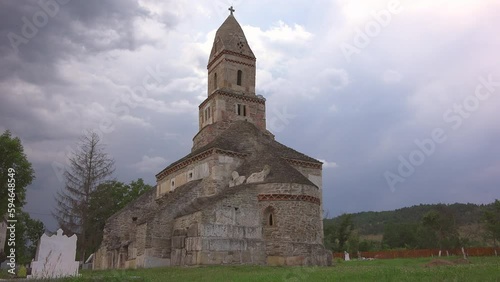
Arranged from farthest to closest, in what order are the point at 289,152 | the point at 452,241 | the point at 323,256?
the point at 452,241
the point at 289,152
the point at 323,256

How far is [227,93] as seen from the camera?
34594 mm

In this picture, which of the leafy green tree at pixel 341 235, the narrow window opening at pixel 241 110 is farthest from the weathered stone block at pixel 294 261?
the leafy green tree at pixel 341 235

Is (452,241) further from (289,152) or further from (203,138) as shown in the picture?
(203,138)

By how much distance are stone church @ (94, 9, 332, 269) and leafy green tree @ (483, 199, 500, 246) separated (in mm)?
23628

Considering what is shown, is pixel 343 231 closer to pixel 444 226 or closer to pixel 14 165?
pixel 444 226

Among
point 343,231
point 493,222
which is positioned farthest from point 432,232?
point 343,231

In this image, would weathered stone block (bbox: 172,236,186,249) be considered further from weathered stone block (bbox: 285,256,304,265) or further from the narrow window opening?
the narrow window opening

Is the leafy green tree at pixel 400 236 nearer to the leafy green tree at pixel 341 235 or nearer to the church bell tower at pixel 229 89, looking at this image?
the leafy green tree at pixel 341 235

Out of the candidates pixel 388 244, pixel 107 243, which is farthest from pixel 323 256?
pixel 388 244

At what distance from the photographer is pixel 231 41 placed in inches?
1453

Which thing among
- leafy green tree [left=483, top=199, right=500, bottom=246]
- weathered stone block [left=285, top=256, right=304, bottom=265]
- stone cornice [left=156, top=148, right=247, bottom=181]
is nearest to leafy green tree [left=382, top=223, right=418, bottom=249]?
leafy green tree [left=483, top=199, right=500, bottom=246]

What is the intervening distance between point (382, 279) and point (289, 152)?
19.4 m

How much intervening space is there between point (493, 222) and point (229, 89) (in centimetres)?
3142

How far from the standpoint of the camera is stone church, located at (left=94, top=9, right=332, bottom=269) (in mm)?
22531
